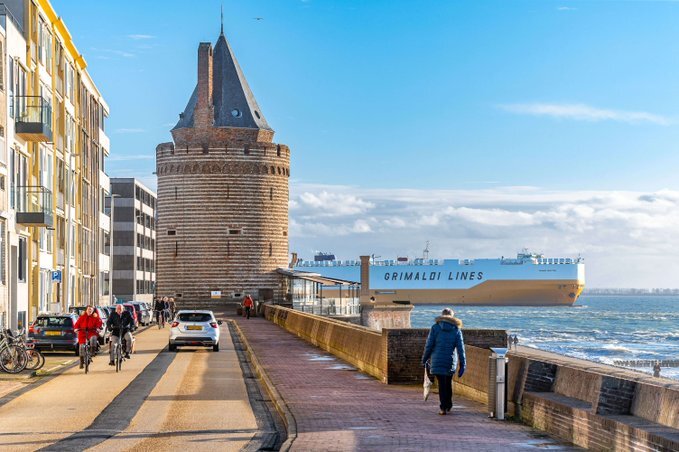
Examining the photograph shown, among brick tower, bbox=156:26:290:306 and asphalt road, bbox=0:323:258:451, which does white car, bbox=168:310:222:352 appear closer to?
asphalt road, bbox=0:323:258:451

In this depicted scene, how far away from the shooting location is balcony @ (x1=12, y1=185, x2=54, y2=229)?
136ft

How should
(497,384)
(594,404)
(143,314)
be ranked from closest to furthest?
1. (594,404)
2. (497,384)
3. (143,314)

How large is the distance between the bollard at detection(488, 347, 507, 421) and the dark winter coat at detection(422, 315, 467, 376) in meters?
0.64

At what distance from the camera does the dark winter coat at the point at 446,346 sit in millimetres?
16750

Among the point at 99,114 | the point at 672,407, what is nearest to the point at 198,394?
the point at 672,407

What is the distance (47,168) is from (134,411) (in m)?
33.9

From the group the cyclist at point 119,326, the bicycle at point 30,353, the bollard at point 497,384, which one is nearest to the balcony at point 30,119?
the cyclist at point 119,326

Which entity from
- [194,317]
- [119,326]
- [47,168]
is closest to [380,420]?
[119,326]

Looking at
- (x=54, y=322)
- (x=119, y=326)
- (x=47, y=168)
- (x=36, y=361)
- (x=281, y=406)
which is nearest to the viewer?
(x=281, y=406)

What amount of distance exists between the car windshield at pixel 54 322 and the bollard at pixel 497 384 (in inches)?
834

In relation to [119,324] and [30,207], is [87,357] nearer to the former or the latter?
[119,324]

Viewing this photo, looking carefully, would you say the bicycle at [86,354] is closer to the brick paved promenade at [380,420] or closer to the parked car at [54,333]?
the brick paved promenade at [380,420]

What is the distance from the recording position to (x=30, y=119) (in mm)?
42281

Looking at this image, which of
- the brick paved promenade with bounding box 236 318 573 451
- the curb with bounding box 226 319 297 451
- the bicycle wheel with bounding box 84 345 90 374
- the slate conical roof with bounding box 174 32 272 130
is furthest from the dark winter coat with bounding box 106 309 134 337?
the slate conical roof with bounding box 174 32 272 130
